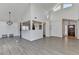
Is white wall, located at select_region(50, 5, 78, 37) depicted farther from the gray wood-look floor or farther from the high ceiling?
the gray wood-look floor

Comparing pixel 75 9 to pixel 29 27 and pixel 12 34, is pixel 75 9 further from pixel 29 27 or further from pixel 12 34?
pixel 12 34

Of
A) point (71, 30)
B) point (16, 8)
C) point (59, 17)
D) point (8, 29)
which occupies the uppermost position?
point (16, 8)

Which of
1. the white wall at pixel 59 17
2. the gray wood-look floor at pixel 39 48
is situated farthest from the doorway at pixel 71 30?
the gray wood-look floor at pixel 39 48

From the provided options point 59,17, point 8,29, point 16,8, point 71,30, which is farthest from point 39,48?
point 71,30

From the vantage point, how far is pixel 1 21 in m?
14.0

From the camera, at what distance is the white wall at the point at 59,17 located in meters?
11.3

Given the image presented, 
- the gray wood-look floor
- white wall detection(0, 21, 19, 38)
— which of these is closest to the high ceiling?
white wall detection(0, 21, 19, 38)

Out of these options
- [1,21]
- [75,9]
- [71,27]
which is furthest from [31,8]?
[71,27]

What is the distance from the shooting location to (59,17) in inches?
536

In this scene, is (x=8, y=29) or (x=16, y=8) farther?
(x=8, y=29)

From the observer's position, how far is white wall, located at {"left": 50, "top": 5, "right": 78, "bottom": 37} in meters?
11.3

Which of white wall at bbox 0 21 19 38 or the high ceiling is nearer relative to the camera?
the high ceiling

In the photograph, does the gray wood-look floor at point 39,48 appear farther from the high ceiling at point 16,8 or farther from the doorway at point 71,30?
the doorway at point 71,30

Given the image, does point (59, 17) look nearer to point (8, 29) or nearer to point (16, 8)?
point (16, 8)
